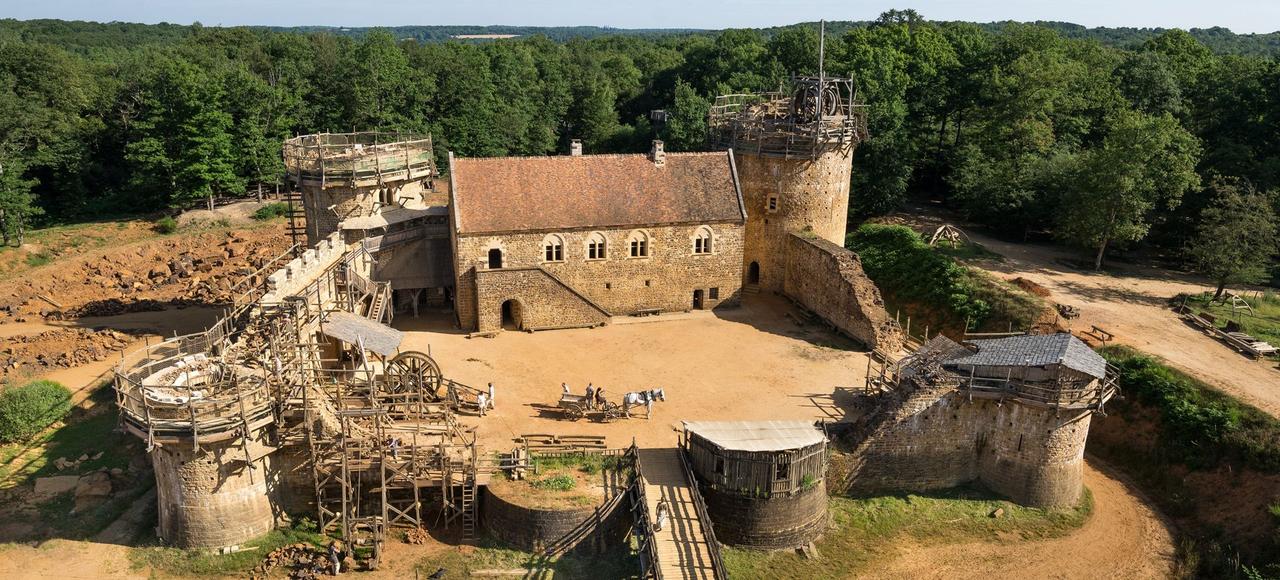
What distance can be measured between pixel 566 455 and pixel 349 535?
23.5 feet

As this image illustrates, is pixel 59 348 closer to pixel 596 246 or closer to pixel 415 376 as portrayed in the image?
pixel 415 376

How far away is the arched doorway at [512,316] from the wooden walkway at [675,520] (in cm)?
1305

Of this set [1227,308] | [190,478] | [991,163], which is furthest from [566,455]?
[991,163]

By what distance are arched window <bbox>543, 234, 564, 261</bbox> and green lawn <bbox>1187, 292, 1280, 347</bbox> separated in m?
29.7

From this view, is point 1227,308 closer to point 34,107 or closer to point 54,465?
point 54,465

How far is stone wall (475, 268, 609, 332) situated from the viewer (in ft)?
127

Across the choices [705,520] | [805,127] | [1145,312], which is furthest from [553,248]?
[1145,312]

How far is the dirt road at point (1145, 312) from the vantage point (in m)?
32.4

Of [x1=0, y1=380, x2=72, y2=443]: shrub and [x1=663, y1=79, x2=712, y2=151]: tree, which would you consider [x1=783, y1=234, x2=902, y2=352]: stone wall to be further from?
[x1=0, y1=380, x2=72, y2=443]: shrub

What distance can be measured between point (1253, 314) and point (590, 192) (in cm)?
3106

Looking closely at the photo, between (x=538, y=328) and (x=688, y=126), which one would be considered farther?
(x=688, y=126)

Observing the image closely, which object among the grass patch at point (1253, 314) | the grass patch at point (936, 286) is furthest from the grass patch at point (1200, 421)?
the grass patch at point (1253, 314)

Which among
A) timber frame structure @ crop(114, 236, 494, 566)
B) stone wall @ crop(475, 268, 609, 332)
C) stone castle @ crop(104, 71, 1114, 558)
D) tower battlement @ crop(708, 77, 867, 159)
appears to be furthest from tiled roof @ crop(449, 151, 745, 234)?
timber frame structure @ crop(114, 236, 494, 566)

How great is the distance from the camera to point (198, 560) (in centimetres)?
2534
